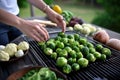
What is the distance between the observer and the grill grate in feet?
6.40

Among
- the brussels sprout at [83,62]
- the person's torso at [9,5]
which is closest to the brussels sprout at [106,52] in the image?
the brussels sprout at [83,62]

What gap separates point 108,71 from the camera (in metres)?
2.04

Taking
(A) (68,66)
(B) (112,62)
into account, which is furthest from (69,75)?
(B) (112,62)

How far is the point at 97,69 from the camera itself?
6.81ft

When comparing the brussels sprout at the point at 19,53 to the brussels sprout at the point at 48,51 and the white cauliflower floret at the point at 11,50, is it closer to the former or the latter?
the white cauliflower floret at the point at 11,50

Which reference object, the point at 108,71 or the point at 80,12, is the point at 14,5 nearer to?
the point at 108,71

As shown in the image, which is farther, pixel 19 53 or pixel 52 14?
pixel 52 14

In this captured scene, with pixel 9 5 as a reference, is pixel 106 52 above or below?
below

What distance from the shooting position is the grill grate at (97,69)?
6.40 feet

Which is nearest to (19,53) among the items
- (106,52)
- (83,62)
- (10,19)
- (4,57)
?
(4,57)

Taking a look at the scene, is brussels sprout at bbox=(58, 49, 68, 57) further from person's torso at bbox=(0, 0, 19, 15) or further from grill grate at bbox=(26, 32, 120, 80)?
person's torso at bbox=(0, 0, 19, 15)

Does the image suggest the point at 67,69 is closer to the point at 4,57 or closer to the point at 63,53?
the point at 63,53

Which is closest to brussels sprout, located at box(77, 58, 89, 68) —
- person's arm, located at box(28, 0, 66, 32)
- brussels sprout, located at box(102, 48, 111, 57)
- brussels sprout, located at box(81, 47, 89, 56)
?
brussels sprout, located at box(81, 47, 89, 56)

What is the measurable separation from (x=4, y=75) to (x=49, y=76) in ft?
1.66
